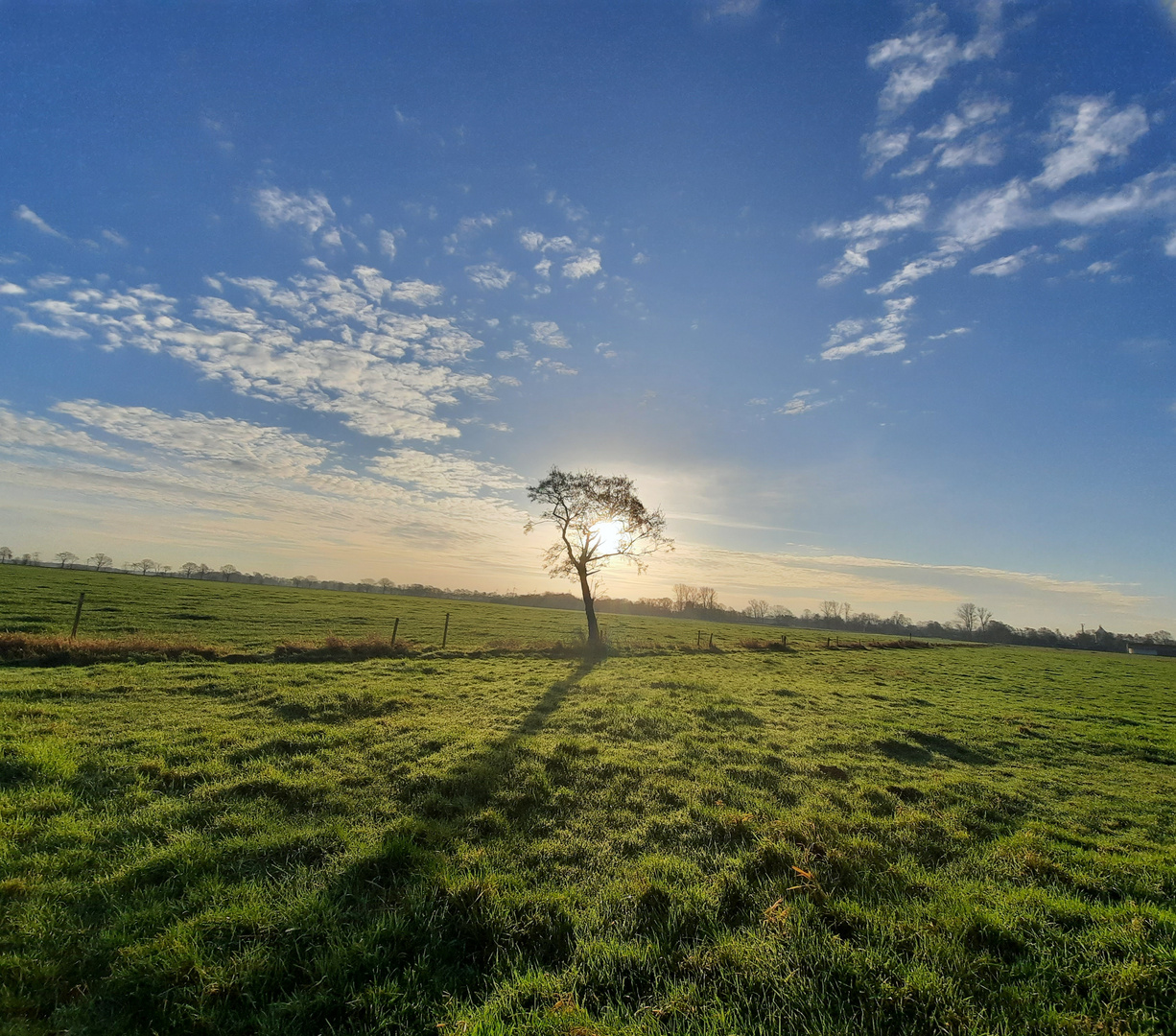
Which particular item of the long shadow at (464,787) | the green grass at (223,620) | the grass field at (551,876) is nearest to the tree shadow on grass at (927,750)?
the grass field at (551,876)

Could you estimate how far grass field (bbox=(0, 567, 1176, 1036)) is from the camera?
371 cm

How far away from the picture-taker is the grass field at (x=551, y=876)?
3715mm

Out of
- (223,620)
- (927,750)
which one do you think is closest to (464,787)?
(927,750)

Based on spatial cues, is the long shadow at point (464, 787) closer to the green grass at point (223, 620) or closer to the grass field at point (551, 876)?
the grass field at point (551, 876)

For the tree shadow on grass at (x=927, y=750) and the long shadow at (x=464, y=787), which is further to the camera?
the tree shadow on grass at (x=927, y=750)

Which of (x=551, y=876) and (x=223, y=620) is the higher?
(x=551, y=876)

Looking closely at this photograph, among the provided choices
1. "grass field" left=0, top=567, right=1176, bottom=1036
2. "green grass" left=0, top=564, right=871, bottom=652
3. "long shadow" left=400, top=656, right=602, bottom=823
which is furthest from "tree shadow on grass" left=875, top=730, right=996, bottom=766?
"green grass" left=0, top=564, right=871, bottom=652

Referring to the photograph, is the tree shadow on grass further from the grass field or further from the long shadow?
the long shadow

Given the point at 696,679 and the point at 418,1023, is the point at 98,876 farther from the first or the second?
the point at 696,679

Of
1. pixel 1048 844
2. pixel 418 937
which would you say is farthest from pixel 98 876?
pixel 1048 844

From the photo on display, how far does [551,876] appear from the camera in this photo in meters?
5.47

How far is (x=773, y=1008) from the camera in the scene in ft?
12.1

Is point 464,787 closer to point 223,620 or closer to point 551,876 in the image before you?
point 551,876

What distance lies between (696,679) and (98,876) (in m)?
18.3
